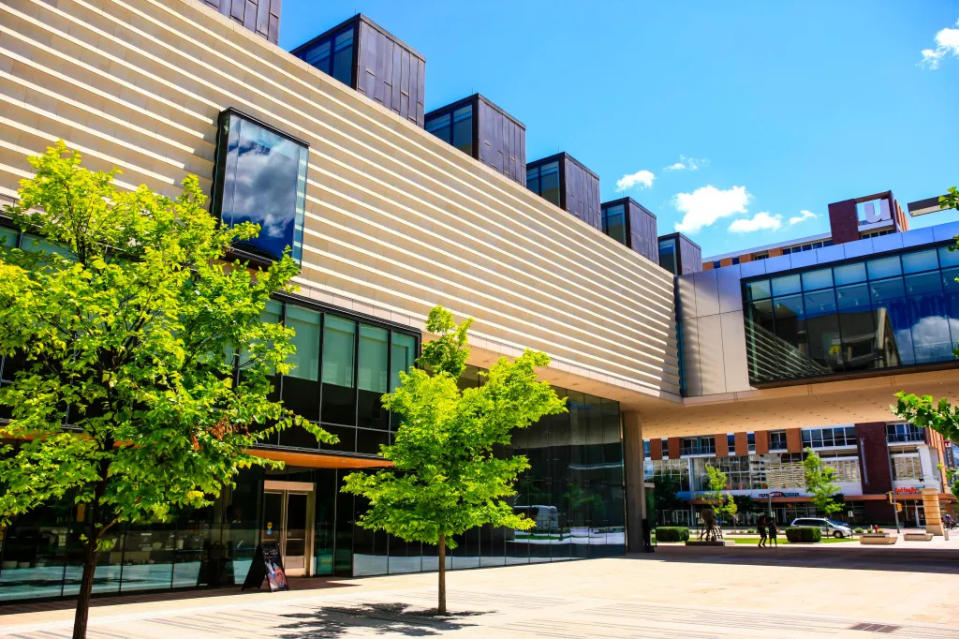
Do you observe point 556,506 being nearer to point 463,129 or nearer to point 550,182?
point 550,182

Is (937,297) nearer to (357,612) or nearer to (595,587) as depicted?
(595,587)

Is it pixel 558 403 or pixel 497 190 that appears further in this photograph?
pixel 497 190

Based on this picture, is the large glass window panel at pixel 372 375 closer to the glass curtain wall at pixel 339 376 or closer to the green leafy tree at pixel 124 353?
the glass curtain wall at pixel 339 376

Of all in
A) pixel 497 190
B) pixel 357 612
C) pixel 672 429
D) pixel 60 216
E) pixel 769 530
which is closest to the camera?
pixel 60 216

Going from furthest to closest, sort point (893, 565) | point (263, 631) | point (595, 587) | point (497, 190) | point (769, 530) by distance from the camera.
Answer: point (769, 530), point (497, 190), point (893, 565), point (595, 587), point (263, 631)

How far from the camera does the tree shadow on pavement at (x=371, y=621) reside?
12586 millimetres

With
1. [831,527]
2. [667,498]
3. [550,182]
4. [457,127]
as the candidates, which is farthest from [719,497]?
[457,127]

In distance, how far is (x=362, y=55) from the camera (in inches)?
973

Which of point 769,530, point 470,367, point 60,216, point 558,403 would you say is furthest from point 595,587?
point 769,530

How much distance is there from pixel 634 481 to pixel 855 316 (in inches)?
567

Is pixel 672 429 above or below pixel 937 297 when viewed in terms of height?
below

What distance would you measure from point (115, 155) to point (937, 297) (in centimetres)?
3048

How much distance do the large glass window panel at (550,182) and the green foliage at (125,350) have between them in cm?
2455

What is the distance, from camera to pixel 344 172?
886 inches
